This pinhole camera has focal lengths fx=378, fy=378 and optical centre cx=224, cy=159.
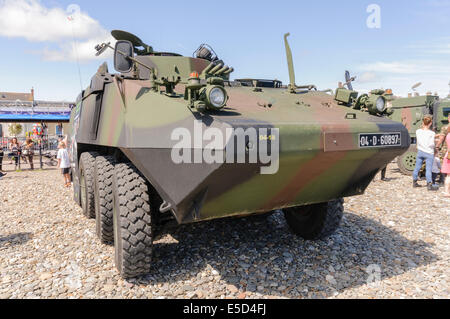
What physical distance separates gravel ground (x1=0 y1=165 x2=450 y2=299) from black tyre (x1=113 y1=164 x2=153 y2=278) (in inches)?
7.5

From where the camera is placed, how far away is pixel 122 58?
345 cm

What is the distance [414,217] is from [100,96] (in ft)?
14.8

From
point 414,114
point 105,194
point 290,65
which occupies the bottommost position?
point 105,194

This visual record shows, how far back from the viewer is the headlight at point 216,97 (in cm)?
252

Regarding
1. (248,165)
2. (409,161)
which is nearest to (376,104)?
(248,165)

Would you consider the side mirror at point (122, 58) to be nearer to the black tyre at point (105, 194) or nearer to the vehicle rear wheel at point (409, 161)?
the black tyre at point (105, 194)

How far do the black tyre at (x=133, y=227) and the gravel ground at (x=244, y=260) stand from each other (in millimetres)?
191

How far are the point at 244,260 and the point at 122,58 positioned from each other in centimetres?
222

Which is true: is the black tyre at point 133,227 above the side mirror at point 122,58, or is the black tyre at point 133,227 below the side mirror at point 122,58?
below

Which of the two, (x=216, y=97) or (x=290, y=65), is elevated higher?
(x=290, y=65)

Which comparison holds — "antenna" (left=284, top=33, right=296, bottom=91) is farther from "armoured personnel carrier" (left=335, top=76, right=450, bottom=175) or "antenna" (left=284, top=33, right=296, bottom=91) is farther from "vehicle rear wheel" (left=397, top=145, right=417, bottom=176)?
"vehicle rear wheel" (left=397, top=145, right=417, bottom=176)

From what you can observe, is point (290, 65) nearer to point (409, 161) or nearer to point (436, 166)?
point (436, 166)

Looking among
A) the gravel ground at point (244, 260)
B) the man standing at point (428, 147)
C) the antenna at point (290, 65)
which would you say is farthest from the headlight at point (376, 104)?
the man standing at point (428, 147)

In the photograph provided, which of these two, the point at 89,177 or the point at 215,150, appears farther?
the point at 89,177
